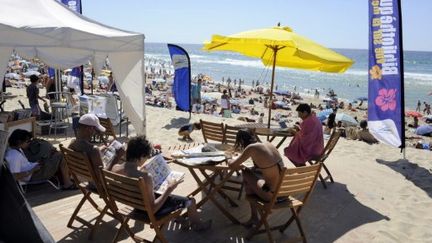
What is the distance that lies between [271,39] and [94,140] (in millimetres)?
4029

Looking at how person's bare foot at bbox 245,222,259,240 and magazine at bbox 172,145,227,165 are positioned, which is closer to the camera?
person's bare foot at bbox 245,222,259,240

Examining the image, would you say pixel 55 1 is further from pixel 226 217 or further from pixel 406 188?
pixel 406 188

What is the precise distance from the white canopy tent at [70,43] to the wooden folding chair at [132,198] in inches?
124

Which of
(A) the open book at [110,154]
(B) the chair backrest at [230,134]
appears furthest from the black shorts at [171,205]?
(B) the chair backrest at [230,134]

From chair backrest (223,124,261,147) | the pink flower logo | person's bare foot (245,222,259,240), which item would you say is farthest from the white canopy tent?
the pink flower logo

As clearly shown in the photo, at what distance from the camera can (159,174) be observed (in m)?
3.41

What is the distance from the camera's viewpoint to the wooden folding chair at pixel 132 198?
2975mm

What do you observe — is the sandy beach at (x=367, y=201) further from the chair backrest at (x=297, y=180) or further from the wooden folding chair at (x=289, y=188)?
the chair backrest at (x=297, y=180)

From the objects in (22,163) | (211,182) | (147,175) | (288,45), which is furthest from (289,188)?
(22,163)

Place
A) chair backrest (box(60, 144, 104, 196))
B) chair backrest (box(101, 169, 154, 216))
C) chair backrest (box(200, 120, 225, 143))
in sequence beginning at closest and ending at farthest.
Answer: chair backrest (box(101, 169, 154, 216)) < chair backrest (box(60, 144, 104, 196)) < chair backrest (box(200, 120, 225, 143))

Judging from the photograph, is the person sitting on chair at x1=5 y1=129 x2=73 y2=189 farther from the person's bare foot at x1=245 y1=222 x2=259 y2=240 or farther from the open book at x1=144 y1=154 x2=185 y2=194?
the person's bare foot at x1=245 y1=222 x2=259 y2=240

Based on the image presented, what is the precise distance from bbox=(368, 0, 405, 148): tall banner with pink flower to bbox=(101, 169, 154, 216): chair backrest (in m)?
5.61

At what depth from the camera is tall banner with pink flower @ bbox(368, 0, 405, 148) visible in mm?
7000

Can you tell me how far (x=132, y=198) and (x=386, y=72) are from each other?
578cm
